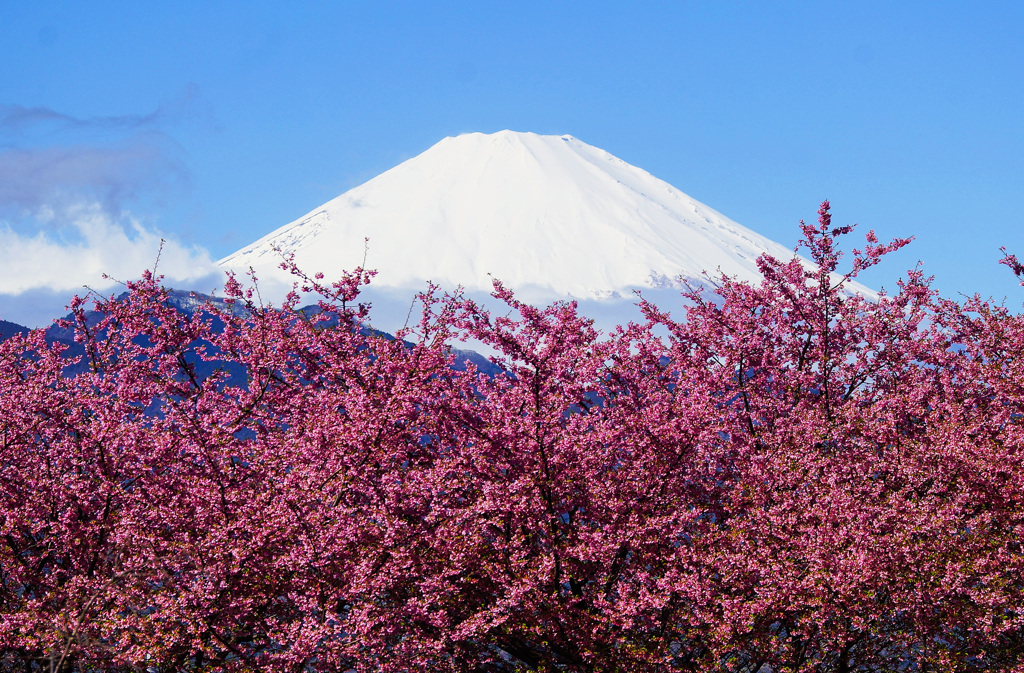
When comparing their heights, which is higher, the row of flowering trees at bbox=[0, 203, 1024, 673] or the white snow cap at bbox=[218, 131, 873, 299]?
the white snow cap at bbox=[218, 131, 873, 299]

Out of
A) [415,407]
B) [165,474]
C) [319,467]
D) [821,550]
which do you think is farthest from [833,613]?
[165,474]

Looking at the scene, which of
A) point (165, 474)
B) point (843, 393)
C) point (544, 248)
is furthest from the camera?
point (544, 248)

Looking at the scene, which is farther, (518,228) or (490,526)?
(518,228)

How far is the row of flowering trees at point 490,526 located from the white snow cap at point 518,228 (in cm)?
6395

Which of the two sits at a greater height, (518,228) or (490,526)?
(518,228)

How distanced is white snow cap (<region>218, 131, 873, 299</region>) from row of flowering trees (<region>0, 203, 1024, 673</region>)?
6395cm

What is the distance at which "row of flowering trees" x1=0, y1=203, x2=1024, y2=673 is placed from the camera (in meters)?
9.24

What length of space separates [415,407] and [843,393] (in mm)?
8161

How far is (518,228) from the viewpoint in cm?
9769

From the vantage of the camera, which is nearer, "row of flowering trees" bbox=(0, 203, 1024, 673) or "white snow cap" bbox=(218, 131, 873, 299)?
"row of flowering trees" bbox=(0, 203, 1024, 673)

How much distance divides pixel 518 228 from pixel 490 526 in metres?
87.9

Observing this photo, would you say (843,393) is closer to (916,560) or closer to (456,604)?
(916,560)

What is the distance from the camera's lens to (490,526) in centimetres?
1098

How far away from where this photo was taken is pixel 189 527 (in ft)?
33.3
